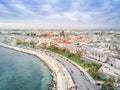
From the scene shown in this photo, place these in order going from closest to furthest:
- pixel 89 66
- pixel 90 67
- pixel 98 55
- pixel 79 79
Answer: pixel 79 79
pixel 90 67
pixel 89 66
pixel 98 55

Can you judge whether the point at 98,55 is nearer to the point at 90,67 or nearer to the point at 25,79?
the point at 90,67

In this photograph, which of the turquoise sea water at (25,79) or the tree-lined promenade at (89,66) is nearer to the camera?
the tree-lined promenade at (89,66)

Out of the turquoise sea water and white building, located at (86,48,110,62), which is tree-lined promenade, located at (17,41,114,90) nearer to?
white building, located at (86,48,110,62)

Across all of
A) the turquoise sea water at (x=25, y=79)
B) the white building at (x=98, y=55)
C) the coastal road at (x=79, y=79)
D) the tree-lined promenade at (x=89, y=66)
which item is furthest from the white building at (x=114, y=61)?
the turquoise sea water at (x=25, y=79)

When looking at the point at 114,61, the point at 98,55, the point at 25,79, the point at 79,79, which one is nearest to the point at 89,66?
the point at 114,61

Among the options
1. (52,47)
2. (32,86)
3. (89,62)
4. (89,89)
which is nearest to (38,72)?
(32,86)

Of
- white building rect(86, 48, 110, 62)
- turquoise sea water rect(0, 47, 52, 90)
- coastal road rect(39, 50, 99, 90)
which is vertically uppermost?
white building rect(86, 48, 110, 62)

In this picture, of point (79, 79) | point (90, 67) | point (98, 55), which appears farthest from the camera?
point (98, 55)

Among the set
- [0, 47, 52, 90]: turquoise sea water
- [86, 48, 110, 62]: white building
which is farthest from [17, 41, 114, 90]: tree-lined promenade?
[0, 47, 52, 90]: turquoise sea water

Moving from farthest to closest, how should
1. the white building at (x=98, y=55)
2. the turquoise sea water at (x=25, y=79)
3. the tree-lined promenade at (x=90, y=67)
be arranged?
the white building at (x=98, y=55)
the turquoise sea water at (x=25, y=79)
the tree-lined promenade at (x=90, y=67)

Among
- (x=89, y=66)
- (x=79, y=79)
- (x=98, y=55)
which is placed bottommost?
(x=89, y=66)

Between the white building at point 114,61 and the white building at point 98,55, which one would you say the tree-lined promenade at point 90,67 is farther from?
the white building at point 114,61

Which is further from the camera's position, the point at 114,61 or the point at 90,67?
the point at 114,61
